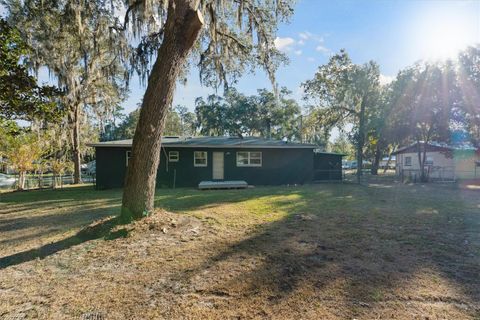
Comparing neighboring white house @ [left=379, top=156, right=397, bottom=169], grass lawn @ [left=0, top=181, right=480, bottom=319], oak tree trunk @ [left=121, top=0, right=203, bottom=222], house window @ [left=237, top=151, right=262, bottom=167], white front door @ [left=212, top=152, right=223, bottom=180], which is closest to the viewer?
grass lawn @ [left=0, top=181, right=480, bottom=319]

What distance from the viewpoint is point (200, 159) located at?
14.7 m

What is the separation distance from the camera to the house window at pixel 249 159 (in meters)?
15.2

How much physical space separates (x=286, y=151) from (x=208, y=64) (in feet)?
A: 26.6

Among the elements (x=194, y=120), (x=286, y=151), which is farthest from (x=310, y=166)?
(x=194, y=120)

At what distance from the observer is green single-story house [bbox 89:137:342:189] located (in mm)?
13656

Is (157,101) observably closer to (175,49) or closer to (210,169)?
(175,49)

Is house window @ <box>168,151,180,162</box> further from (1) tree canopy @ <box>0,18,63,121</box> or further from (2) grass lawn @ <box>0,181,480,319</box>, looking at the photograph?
(2) grass lawn @ <box>0,181,480,319</box>

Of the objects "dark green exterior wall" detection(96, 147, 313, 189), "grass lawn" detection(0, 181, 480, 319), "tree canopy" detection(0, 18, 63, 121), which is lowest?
"grass lawn" detection(0, 181, 480, 319)

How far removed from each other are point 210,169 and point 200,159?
745mm

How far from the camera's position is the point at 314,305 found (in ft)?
8.77

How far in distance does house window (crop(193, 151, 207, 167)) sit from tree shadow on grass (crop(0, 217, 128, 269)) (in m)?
9.34

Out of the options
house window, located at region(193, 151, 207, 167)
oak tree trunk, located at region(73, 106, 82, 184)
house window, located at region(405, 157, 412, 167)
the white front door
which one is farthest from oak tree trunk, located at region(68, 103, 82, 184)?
house window, located at region(405, 157, 412, 167)

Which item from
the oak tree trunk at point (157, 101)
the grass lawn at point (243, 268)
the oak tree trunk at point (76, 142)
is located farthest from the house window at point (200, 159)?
the oak tree trunk at point (157, 101)

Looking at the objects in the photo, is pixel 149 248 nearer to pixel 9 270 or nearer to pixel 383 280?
pixel 9 270
